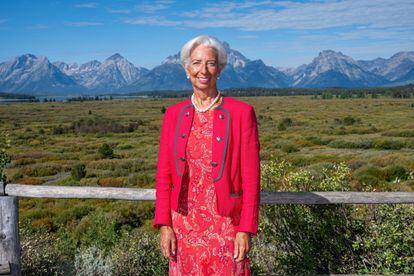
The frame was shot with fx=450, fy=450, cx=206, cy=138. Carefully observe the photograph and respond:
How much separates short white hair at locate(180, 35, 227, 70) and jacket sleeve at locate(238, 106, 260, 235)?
0.36 m

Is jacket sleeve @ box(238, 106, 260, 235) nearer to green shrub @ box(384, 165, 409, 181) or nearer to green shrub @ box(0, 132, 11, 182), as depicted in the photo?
green shrub @ box(0, 132, 11, 182)

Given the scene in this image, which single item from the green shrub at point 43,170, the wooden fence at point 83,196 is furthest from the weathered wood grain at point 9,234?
the green shrub at point 43,170

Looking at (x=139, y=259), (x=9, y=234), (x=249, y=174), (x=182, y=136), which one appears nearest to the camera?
(x=249, y=174)

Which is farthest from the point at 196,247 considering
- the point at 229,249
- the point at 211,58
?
the point at 211,58

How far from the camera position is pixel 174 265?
2666 mm

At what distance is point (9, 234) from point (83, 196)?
585 millimetres

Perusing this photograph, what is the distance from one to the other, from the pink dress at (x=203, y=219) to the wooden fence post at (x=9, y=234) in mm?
1456

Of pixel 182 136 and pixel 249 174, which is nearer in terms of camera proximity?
pixel 249 174

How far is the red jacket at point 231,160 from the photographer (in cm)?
240

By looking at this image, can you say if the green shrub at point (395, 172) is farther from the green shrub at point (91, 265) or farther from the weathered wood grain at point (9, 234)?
the weathered wood grain at point (9, 234)

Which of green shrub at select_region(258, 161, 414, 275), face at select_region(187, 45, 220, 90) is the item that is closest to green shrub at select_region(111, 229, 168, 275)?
green shrub at select_region(258, 161, 414, 275)

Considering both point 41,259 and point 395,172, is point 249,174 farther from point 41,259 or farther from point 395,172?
point 395,172

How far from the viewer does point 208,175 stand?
2.47 metres

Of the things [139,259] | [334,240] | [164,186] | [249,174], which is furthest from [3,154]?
[334,240]
